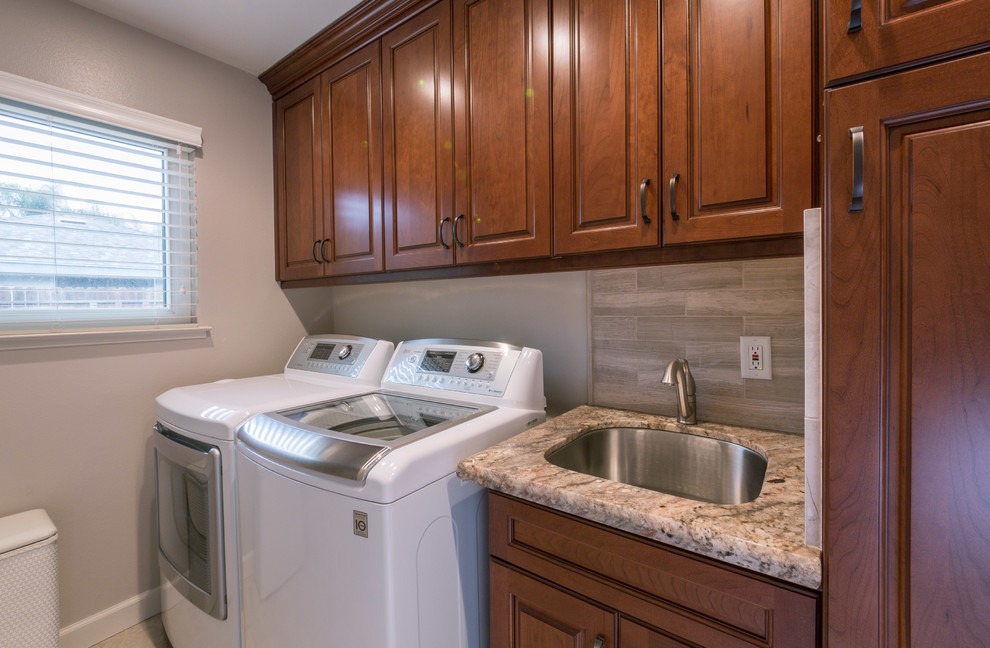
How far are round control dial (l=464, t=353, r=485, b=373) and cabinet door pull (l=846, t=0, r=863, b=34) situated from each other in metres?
1.22

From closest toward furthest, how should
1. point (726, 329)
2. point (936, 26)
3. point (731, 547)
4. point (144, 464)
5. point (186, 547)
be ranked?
point (936, 26) → point (731, 547) → point (726, 329) → point (186, 547) → point (144, 464)

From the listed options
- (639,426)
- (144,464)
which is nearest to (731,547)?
(639,426)

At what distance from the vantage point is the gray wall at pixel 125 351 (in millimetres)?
1623

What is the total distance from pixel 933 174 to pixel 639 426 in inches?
38.5

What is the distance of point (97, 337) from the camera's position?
5.75ft

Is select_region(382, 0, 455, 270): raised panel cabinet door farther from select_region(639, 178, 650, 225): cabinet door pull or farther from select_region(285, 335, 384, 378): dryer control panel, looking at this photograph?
select_region(639, 178, 650, 225): cabinet door pull

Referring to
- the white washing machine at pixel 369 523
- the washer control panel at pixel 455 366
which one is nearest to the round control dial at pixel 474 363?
the washer control panel at pixel 455 366

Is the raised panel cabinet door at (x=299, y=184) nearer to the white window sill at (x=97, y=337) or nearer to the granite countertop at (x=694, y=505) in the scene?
the white window sill at (x=97, y=337)

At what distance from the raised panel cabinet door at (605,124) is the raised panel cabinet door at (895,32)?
19.0 inches

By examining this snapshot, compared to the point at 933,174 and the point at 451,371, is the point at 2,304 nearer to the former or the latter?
the point at 451,371

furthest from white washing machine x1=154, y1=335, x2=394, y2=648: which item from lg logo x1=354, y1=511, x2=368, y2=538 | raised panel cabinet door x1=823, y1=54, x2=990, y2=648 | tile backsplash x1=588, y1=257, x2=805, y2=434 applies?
raised panel cabinet door x1=823, y1=54, x2=990, y2=648

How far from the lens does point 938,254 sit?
56 cm

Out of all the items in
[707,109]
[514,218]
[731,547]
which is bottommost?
[731,547]

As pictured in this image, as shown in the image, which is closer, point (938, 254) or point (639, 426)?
point (938, 254)
